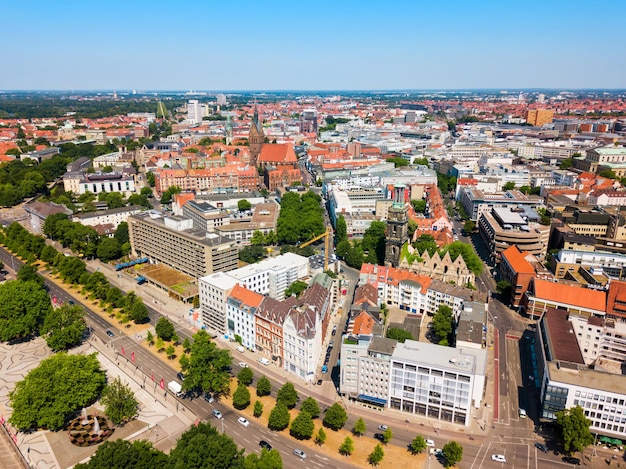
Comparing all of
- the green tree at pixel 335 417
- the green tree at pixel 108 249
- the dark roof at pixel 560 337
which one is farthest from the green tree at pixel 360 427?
the green tree at pixel 108 249

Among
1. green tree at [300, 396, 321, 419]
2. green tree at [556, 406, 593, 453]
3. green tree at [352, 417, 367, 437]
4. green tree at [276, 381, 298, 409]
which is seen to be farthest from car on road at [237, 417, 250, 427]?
green tree at [556, 406, 593, 453]

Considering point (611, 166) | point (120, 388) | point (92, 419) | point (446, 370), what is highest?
point (611, 166)

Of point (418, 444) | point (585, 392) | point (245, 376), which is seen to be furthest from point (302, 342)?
point (585, 392)

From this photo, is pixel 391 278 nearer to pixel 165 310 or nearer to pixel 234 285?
pixel 234 285

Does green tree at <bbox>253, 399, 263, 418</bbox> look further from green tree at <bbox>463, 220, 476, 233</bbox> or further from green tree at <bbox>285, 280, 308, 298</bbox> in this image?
green tree at <bbox>463, 220, 476, 233</bbox>

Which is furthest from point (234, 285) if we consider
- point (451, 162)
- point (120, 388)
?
point (451, 162)

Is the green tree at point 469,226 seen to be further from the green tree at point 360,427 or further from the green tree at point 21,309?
the green tree at point 21,309
